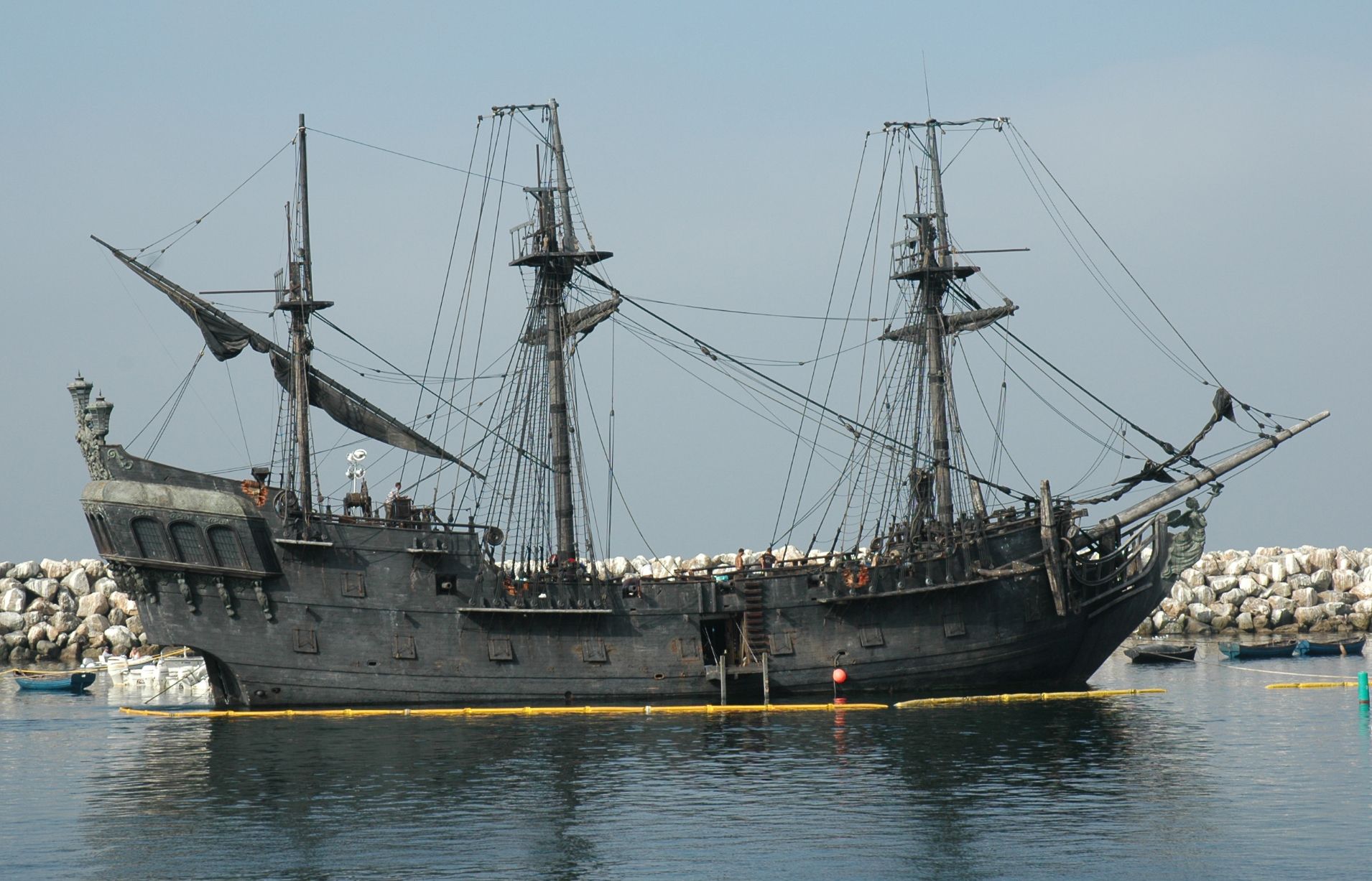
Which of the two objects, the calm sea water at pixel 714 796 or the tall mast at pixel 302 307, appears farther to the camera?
the tall mast at pixel 302 307

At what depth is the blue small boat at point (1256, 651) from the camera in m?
54.5

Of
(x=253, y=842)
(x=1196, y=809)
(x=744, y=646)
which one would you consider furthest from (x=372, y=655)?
(x=1196, y=809)

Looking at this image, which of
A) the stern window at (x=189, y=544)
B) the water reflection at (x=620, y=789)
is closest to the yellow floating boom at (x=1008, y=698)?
the water reflection at (x=620, y=789)

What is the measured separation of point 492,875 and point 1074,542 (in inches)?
915

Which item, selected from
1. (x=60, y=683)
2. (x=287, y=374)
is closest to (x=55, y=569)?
(x=60, y=683)

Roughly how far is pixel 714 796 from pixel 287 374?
20070 millimetres

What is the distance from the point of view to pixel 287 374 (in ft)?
137

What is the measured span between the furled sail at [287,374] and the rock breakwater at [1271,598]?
37.4 m

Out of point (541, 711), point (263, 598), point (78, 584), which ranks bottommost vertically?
point (541, 711)

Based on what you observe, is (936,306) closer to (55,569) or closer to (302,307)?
(302,307)

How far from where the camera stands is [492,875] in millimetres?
21797

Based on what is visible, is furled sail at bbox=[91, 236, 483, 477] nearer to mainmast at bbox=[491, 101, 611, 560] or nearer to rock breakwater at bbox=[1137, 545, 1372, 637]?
mainmast at bbox=[491, 101, 611, 560]

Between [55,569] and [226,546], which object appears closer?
[226,546]

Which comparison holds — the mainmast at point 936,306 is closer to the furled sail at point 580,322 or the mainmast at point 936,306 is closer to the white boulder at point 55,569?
the furled sail at point 580,322
